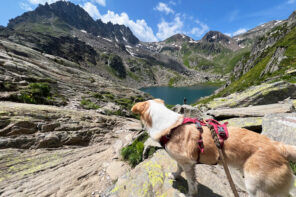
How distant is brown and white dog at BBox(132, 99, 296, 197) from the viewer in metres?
2.58

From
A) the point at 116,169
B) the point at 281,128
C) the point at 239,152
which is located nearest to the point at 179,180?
the point at 239,152

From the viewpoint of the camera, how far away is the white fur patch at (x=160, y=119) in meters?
3.53

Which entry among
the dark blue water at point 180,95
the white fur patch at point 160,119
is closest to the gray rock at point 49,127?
the white fur patch at point 160,119

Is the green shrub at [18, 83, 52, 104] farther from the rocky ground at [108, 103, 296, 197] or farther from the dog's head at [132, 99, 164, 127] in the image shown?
the dog's head at [132, 99, 164, 127]

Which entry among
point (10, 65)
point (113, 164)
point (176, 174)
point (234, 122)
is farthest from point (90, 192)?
point (10, 65)

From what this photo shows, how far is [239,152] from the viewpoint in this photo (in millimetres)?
2846

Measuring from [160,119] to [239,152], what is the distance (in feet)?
6.66

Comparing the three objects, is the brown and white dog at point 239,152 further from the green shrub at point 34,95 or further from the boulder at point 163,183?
the green shrub at point 34,95

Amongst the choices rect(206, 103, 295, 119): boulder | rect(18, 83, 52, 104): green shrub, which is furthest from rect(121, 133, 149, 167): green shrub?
rect(18, 83, 52, 104): green shrub

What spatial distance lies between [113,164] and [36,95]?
51.9ft

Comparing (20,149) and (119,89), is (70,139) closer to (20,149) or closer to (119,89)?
(20,149)

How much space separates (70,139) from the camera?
10562 mm

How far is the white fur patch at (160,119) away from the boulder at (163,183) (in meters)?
2.12

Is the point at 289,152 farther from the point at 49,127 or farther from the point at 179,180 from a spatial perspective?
the point at 49,127
